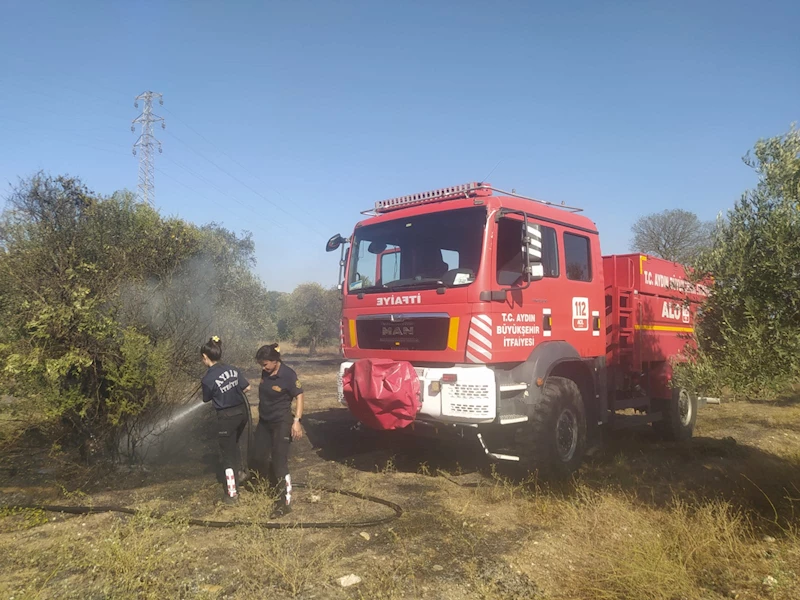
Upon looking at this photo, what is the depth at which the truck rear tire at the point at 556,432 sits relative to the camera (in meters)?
6.23

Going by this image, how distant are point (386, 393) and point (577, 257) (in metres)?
3.08

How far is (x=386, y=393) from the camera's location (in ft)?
19.9

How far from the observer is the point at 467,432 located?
6.12 metres

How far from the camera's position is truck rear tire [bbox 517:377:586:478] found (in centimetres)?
623

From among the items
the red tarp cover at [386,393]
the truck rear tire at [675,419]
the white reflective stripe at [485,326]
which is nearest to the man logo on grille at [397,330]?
the red tarp cover at [386,393]

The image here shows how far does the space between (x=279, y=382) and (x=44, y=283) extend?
9.94 ft

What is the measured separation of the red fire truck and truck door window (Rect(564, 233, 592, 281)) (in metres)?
0.02

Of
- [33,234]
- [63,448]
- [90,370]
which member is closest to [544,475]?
[90,370]

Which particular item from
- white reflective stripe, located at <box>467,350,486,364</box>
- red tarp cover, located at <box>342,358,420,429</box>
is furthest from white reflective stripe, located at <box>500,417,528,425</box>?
red tarp cover, located at <box>342,358,420,429</box>

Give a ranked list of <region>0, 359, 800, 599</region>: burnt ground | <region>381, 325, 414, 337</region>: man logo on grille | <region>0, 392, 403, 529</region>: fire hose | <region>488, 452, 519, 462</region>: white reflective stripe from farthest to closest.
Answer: <region>381, 325, 414, 337</region>: man logo on grille
<region>488, 452, 519, 462</region>: white reflective stripe
<region>0, 392, 403, 529</region>: fire hose
<region>0, 359, 800, 599</region>: burnt ground

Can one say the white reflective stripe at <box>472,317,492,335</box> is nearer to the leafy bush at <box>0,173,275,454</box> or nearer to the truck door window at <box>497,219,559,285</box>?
the truck door window at <box>497,219,559,285</box>

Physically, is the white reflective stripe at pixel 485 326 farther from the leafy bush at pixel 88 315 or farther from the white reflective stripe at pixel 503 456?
the leafy bush at pixel 88 315

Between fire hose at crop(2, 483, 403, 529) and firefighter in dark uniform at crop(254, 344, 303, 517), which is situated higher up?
firefighter in dark uniform at crop(254, 344, 303, 517)

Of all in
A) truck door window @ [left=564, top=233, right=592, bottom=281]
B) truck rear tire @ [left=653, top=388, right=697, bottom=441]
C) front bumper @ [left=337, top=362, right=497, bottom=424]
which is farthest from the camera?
truck rear tire @ [left=653, top=388, right=697, bottom=441]
